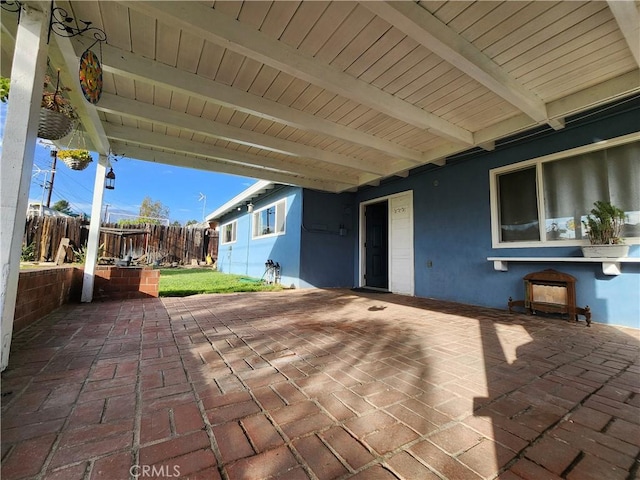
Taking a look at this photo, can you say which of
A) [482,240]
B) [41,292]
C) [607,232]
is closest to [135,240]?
[41,292]

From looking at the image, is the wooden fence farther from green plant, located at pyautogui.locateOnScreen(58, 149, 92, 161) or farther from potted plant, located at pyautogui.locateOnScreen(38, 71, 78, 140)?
potted plant, located at pyautogui.locateOnScreen(38, 71, 78, 140)

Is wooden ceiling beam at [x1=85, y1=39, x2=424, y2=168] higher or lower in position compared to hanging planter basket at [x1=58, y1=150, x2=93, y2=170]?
higher

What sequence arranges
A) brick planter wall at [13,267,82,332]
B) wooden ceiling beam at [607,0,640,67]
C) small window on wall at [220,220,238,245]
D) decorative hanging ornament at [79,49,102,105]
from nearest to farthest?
wooden ceiling beam at [607,0,640,67]
decorative hanging ornament at [79,49,102,105]
brick planter wall at [13,267,82,332]
small window on wall at [220,220,238,245]

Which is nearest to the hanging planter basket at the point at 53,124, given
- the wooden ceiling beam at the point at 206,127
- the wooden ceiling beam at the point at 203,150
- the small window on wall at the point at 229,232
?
the wooden ceiling beam at the point at 206,127

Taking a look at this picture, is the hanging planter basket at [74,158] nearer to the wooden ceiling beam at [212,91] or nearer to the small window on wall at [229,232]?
the wooden ceiling beam at [212,91]

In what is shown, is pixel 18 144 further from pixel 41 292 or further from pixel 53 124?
pixel 41 292

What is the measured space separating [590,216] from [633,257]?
67 centimetres

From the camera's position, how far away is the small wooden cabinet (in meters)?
3.32

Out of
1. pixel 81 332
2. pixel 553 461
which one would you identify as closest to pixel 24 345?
pixel 81 332

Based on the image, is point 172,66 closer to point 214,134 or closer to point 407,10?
point 214,134

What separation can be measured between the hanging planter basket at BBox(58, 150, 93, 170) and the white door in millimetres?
5433

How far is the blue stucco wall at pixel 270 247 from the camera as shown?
673cm

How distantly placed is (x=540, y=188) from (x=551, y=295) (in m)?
1.49

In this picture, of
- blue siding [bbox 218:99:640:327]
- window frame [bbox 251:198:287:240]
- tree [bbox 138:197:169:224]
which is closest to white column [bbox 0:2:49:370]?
blue siding [bbox 218:99:640:327]
